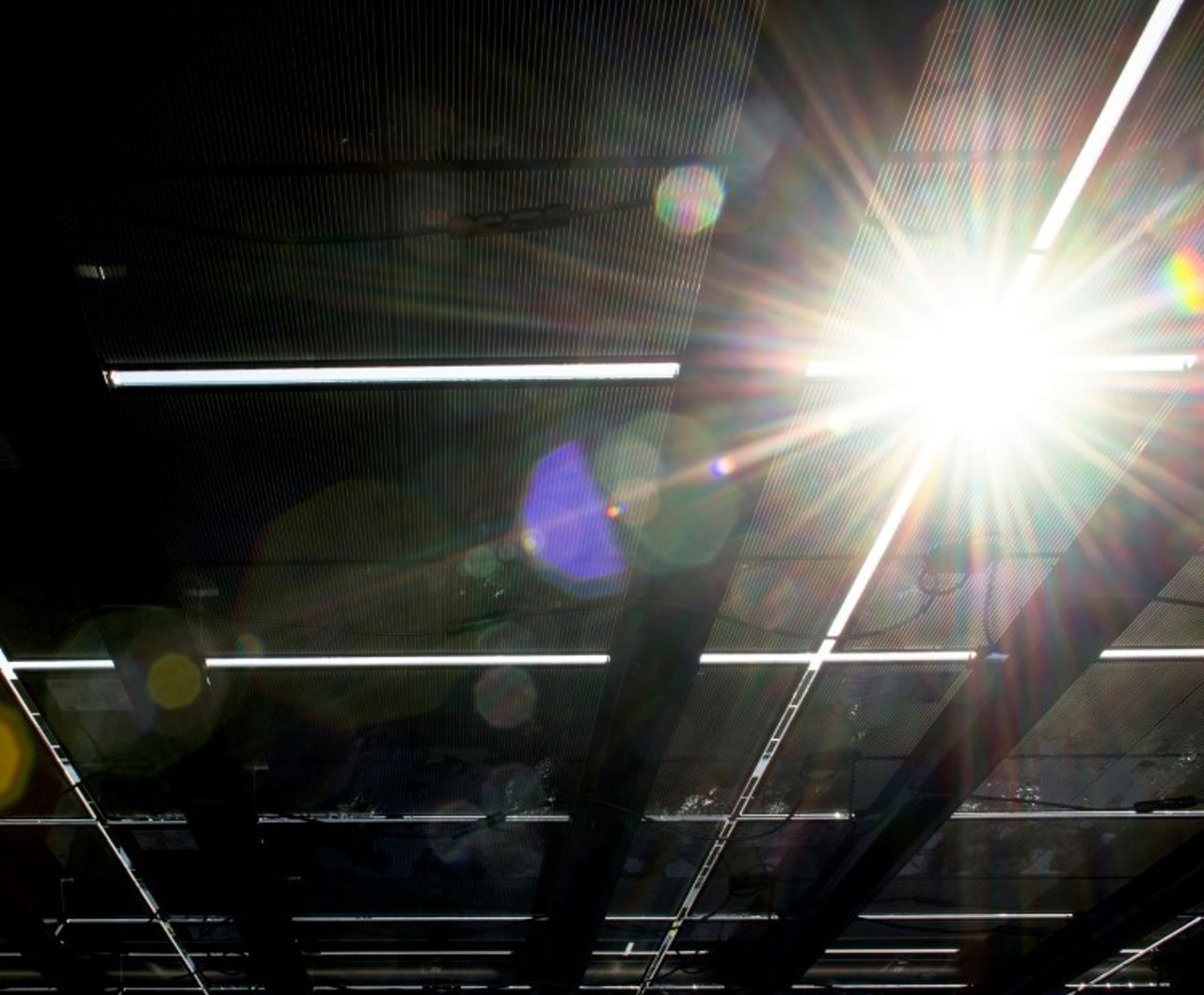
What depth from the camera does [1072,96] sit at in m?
4.86

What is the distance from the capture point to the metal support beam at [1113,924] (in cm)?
1161

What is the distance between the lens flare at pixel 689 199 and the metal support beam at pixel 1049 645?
3.16m

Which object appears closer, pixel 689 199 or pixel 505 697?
pixel 689 199

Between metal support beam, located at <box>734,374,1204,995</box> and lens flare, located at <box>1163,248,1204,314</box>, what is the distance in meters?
0.50

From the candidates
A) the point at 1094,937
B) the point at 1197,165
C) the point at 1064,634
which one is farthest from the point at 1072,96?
the point at 1094,937

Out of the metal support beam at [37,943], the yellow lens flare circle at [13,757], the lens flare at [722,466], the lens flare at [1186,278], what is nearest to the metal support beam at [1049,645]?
the lens flare at [1186,278]

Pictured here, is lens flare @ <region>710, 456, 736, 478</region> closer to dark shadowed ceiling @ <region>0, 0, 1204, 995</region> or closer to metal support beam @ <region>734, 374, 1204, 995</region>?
dark shadowed ceiling @ <region>0, 0, 1204, 995</region>

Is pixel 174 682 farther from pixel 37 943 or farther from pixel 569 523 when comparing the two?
pixel 37 943

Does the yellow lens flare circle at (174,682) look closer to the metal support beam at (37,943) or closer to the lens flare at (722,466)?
the lens flare at (722,466)

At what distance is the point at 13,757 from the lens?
9.52m

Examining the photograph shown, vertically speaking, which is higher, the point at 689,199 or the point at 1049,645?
the point at 689,199

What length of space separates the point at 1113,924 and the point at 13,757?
1326cm

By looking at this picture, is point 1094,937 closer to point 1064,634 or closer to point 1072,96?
point 1064,634

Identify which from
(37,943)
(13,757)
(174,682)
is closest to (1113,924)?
(174,682)
